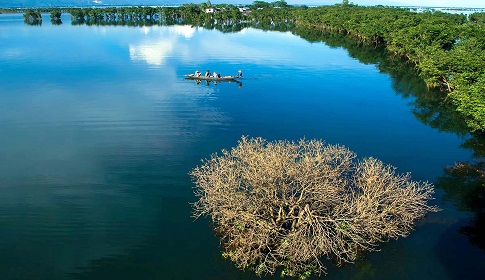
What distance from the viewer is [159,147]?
1374 inches

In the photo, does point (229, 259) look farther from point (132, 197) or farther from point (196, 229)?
point (132, 197)

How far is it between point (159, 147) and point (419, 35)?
55.4 meters

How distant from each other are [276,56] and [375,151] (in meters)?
48.8

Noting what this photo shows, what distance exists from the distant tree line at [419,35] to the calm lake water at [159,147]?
490 centimetres

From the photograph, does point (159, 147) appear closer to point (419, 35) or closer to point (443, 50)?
point (443, 50)

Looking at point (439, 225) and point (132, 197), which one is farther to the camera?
point (132, 197)

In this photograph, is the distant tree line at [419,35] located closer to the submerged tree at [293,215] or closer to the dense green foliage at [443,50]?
the dense green foliage at [443,50]

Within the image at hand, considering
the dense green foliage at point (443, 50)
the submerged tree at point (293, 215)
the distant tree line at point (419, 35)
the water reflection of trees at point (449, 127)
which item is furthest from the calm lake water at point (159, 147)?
the distant tree line at point (419, 35)

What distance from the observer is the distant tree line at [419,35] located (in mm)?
41625

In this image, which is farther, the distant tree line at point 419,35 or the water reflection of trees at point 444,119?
the distant tree line at point 419,35

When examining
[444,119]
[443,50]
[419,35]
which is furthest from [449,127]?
[419,35]

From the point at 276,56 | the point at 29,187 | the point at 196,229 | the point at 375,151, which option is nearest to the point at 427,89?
the point at 375,151

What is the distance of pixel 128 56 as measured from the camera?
77125mm

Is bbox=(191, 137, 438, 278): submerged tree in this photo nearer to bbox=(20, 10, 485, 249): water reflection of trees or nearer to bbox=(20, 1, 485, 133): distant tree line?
bbox=(20, 10, 485, 249): water reflection of trees
